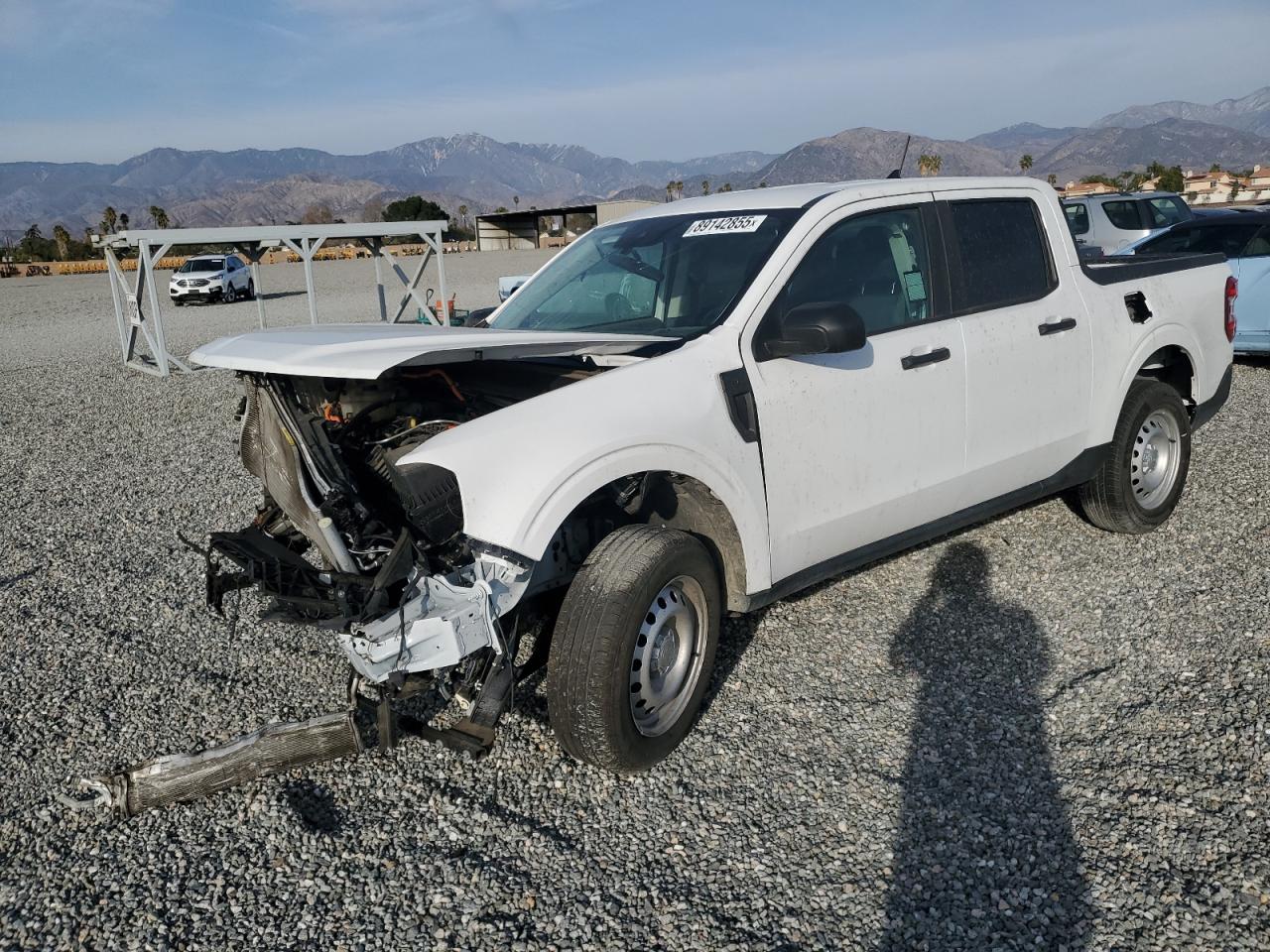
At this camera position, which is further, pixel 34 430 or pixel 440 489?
pixel 34 430

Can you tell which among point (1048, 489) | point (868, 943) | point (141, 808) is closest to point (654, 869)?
point (868, 943)

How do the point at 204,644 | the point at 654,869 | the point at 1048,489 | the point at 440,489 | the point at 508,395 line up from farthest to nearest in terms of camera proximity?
the point at 1048,489 < the point at 204,644 < the point at 508,395 < the point at 440,489 < the point at 654,869

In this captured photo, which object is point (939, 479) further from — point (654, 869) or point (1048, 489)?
point (654, 869)

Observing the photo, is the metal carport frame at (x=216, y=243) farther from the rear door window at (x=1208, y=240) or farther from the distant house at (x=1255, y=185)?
the distant house at (x=1255, y=185)

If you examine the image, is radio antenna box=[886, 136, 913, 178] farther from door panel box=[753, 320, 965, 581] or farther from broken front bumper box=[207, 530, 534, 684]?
broken front bumper box=[207, 530, 534, 684]

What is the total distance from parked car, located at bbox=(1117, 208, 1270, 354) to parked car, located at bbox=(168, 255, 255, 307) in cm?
2289

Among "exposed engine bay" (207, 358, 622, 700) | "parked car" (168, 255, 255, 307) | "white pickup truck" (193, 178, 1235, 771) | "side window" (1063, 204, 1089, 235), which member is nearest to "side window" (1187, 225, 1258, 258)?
"white pickup truck" (193, 178, 1235, 771)

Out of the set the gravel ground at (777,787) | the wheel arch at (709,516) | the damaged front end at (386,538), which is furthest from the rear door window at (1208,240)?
the damaged front end at (386,538)

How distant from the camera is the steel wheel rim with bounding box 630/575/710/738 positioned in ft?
11.1

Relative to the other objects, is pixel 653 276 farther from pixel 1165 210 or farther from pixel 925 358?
pixel 1165 210

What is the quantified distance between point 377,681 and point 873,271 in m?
2.59

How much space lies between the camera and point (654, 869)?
2.95m

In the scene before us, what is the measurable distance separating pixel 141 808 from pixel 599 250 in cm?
303

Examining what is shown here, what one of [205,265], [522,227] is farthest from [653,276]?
[522,227]
